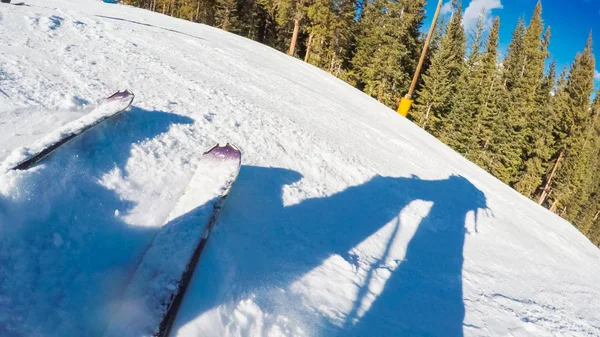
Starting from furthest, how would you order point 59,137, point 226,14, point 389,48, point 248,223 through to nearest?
point 226,14
point 389,48
point 248,223
point 59,137

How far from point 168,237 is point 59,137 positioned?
1462 mm

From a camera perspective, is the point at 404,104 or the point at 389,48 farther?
the point at 389,48

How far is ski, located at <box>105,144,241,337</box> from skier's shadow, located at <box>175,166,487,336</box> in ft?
0.62

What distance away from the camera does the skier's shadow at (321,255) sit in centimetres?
277

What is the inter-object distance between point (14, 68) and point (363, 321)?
219 inches

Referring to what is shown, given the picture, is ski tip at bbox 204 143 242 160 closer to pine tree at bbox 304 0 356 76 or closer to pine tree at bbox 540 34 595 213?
pine tree at bbox 304 0 356 76

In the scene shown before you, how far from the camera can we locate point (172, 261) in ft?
8.07

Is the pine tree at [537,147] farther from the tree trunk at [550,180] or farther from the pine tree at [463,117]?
the pine tree at [463,117]

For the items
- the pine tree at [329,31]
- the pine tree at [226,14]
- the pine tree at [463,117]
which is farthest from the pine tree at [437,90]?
the pine tree at [226,14]

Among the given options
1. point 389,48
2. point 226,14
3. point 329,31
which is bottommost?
point 329,31

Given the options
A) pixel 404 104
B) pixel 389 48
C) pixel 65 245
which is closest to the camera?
pixel 65 245

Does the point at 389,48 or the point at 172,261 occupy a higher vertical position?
the point at 389,48

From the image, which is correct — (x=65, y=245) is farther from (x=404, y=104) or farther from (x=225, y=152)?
(x=404, y=104)

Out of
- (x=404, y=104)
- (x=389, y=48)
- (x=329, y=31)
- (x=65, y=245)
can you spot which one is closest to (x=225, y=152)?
(x=65, y=245)
